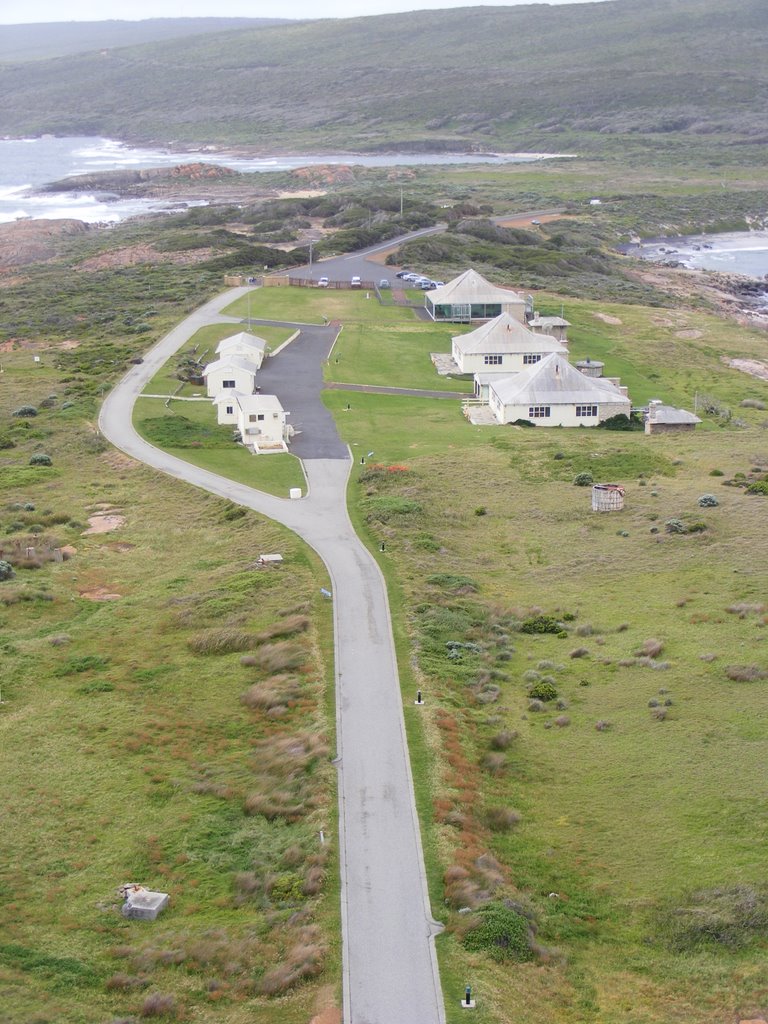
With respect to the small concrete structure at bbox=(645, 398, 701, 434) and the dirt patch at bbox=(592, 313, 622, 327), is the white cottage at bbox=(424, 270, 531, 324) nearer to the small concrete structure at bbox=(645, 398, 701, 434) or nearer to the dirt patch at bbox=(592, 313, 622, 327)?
the dirt patch at bbox=(592, 313, 622, 327)

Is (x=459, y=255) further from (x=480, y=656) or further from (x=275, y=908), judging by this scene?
(x=275, y=908)

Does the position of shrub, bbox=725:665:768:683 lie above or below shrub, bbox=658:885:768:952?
below

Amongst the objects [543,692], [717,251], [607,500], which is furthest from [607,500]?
[717,251]

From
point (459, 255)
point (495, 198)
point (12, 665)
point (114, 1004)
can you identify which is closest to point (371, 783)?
point (114, 1004)

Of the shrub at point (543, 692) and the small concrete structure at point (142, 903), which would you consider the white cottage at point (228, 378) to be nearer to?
the shrub at point (543, 692)

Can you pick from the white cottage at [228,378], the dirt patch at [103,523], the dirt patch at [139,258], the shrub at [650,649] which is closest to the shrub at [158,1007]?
the shrub at [650,649]

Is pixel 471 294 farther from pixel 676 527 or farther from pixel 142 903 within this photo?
pixel 142 903

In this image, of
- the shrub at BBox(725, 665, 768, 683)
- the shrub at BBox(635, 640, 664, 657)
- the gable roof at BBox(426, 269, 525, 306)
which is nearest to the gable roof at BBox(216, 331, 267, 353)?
the gable roof at BBox(426, 269, 525, 306)
